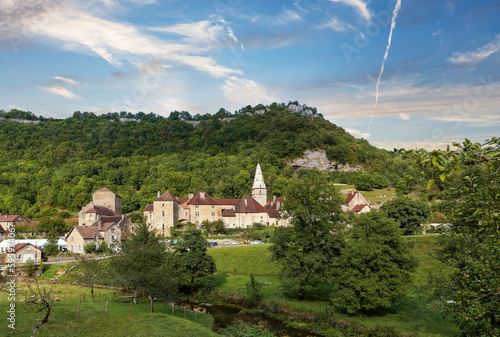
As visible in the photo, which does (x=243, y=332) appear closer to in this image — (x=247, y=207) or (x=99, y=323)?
(x=99, y=323)

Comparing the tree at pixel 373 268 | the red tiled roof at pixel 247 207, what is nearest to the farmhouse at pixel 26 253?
the red tiled roof at pixel 247 207

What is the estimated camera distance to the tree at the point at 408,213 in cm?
5100

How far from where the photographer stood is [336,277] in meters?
26.4

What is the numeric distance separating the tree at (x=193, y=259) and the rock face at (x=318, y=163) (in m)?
103

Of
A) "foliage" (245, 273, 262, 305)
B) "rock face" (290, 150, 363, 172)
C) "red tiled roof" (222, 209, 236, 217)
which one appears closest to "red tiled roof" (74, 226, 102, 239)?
"red tiled roof" (222, 209, 236, 217)

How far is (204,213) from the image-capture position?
78312 millimetres

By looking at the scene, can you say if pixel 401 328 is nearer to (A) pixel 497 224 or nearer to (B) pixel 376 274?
(B) pixel 376 274

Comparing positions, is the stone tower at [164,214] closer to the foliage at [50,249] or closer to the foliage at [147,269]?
the foliage at [50,249]

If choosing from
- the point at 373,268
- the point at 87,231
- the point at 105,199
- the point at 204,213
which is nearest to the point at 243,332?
the point at 373,268

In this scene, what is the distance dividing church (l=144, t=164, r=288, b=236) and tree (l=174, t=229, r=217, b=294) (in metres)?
40.3

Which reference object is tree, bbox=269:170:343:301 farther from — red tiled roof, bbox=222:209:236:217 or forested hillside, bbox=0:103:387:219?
forested hillside, bbox=0:103:387:219

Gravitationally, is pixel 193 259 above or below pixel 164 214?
below

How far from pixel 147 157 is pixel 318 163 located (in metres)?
72.9

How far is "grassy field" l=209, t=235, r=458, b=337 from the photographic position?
22.3 metres
